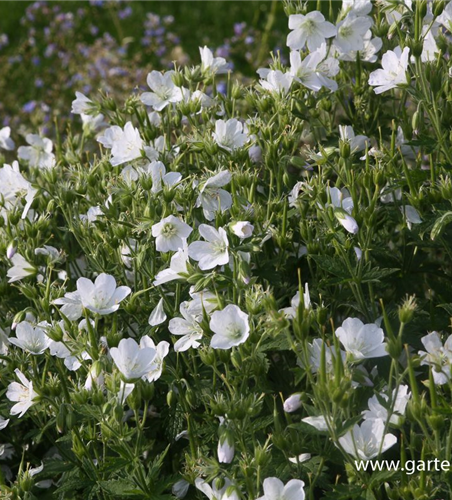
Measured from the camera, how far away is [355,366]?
1.94m

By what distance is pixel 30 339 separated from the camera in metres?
2.07

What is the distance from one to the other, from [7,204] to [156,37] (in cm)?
364

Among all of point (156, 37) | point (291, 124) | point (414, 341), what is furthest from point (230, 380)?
point (156, 37)

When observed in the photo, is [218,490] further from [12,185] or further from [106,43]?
[106,43]

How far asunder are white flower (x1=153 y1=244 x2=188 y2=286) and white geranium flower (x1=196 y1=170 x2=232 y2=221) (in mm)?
166

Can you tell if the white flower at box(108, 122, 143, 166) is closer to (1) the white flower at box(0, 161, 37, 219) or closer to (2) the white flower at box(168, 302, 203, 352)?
(1) the white flower at box(0, 161, 37, 219)

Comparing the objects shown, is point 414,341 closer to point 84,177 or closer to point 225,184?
point 225,184

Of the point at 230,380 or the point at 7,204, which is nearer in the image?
the point at 230,380

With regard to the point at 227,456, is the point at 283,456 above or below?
below

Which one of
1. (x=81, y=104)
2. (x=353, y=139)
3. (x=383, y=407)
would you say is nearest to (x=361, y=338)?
(x=383, y=407)

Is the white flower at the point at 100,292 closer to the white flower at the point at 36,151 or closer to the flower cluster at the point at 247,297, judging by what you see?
the flower cluster at the point at 247,297

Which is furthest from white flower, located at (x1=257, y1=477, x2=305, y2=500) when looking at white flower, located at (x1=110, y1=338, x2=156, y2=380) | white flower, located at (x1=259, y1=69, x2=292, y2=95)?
white flower, located at (x1=259, y1=69, x2=292, y2=95)

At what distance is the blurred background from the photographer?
5.16 m

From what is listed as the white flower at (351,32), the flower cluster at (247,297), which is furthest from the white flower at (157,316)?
the white flower at (351,32)
